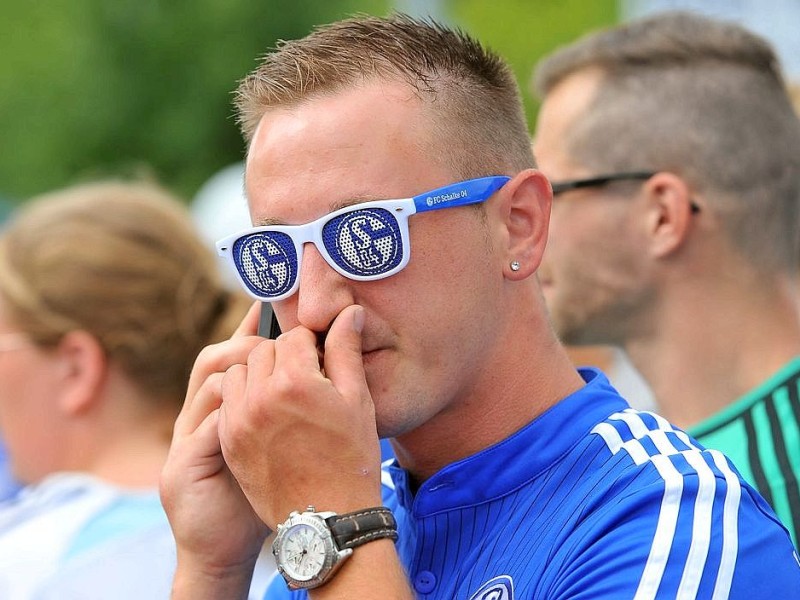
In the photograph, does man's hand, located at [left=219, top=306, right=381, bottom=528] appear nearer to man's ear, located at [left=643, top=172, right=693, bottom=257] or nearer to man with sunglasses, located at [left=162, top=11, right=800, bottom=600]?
man with sunglasses, located at [left=162, top=11, right=800, bottom=600]

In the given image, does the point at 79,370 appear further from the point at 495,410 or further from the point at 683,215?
the point at 495,410

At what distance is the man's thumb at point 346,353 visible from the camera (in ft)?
6.59

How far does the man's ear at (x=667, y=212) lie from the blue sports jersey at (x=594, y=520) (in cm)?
147

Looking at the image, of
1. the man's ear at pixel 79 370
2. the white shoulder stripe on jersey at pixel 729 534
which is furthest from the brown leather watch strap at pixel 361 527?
the man's ear at pixel 79 370

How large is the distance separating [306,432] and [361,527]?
18cm

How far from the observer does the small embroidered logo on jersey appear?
1.92 meters

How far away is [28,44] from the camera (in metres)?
15.6

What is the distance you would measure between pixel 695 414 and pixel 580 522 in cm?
183

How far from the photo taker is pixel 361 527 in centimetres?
190

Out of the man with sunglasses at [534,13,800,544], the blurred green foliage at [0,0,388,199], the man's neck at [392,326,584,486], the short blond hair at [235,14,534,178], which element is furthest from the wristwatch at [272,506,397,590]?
the blurred green foliage at [0,0,388,199]

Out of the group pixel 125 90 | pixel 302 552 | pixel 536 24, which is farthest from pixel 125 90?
pixel 302 552

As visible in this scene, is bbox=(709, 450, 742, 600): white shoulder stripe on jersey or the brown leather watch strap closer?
bbox=(709, 450, 742, 600): white shoulder stripe on jersey

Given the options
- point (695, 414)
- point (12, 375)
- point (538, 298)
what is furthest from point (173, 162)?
point (538, 298)

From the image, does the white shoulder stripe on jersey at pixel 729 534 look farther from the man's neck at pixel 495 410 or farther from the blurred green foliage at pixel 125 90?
the blurred green foliage at pixel 125 90
